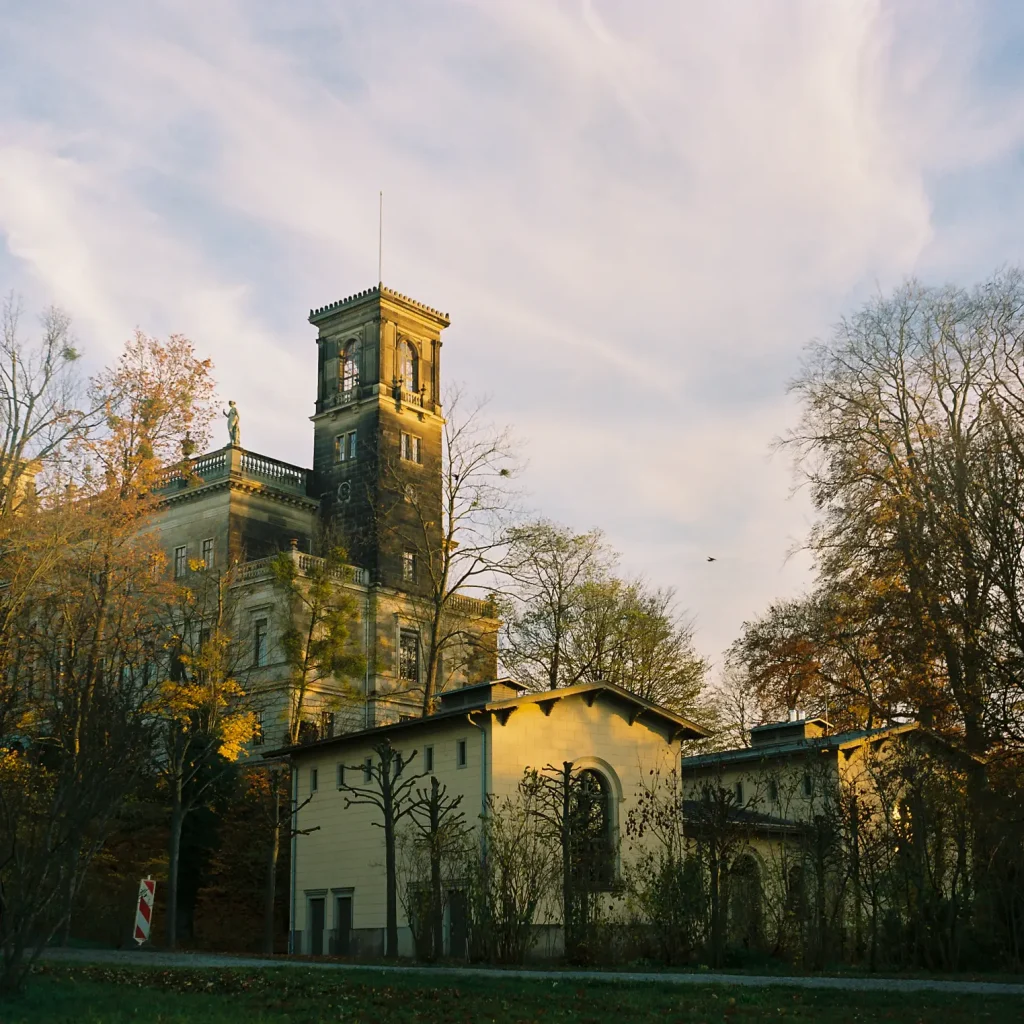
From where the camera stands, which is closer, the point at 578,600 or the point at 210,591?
the point at 210,591

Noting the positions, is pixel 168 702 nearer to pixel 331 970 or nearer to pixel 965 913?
pixel 331 970

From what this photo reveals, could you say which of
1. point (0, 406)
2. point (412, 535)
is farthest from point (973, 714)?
point (412, 535)

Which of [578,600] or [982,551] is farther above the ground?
[578,600]

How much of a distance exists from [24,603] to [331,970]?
16.9 metres

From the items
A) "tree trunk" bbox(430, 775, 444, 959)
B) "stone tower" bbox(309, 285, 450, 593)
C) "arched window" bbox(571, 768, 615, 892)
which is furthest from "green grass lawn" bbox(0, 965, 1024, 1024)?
"stone tower" bbox(309, 285, 450, 593)

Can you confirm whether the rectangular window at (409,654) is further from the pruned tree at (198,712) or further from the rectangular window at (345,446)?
the pruned tree at (198,712)

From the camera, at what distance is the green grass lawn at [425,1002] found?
46.6 feet

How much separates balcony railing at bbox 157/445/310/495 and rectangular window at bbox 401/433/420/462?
5.37 metres

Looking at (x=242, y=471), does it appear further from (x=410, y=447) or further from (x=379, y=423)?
(x=410, y=447)

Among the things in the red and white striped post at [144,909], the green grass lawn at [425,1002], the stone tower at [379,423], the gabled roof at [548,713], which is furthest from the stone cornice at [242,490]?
the green grass lawn at [425,1002]

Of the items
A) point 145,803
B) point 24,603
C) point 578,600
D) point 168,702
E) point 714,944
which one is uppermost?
point 578,600

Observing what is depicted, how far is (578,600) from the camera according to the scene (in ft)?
174

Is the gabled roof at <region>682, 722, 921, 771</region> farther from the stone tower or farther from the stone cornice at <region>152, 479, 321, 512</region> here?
the stone cornice at <region>152, 479, 321, 512</region>

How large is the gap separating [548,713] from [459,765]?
274 cm
